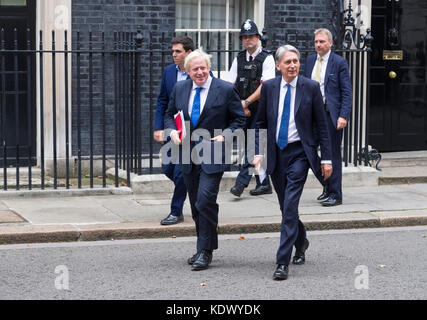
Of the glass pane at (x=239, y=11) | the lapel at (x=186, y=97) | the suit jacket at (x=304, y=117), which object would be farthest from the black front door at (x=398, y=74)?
the lapel at (x=186, y=97)

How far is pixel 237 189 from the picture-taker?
10.0 metres

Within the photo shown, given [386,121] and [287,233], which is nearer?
[287,233]

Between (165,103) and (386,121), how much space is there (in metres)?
5.24

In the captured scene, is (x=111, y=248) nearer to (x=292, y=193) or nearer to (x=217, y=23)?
(x=292, y=193)

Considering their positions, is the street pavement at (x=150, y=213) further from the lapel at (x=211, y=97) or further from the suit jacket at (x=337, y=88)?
the lapel at (x=211, y=97)

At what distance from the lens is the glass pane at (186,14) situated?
12.2 metres

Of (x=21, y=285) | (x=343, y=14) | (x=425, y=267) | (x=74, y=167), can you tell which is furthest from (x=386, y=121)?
(x=21, y=285)

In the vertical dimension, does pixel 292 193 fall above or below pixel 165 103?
below

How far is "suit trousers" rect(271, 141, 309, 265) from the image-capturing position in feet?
22.7

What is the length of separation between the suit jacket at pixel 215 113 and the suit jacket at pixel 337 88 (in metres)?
2.72

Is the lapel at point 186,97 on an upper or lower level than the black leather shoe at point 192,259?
upper

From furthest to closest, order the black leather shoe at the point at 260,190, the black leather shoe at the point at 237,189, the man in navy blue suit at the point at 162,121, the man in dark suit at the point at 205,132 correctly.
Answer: the black leather shoe at the point at 260,190 < the black leather shoe at the point at 237,189 < the man in navy blue suit at the point at 162,121 < the man in dark suit at the point at 205,132

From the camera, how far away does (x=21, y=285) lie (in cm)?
661

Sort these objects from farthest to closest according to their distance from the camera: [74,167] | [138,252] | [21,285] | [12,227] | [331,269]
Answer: [74,167] → [12,227] → [138,252] → [331,269] → [21,285]
